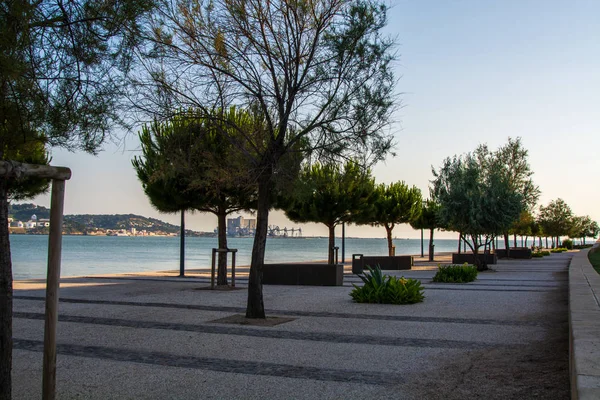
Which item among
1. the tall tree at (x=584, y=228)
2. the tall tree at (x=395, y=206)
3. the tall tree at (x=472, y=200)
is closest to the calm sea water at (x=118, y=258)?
the tall tree at (x=395, y=206)

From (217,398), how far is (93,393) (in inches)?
46.6

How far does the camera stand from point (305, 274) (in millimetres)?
18031

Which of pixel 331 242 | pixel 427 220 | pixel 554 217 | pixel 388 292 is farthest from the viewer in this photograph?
pixel 554 217

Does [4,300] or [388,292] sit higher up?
[4,300]

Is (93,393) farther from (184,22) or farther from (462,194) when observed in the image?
(462,194)

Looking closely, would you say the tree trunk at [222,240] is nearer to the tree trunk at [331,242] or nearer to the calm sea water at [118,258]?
the tree trunk at [331,242]

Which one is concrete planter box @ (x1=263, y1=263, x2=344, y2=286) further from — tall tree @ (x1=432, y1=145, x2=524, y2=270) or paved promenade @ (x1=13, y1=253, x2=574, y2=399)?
tall tree @ (x1=432, y1=145, x2=524, y2=270)

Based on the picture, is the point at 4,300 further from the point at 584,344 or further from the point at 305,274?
the point at 305,274

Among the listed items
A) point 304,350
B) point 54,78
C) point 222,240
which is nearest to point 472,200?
point 222,240

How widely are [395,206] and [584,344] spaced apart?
2917 centimetres

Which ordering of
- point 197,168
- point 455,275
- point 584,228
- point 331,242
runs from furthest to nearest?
point 584,228 < point 331,242 < point 455,275 < point 197,168

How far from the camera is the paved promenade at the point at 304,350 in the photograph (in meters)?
5.51

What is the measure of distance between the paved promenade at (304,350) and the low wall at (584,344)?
439mm

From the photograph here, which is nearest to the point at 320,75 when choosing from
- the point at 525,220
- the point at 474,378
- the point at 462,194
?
the point at 474,378
